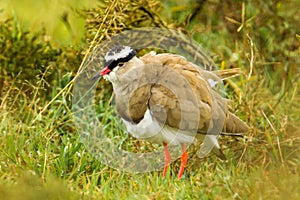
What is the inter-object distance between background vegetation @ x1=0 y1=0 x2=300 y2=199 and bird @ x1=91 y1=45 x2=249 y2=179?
261mm

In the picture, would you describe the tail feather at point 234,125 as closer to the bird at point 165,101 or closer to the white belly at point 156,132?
the bird at point 165,101

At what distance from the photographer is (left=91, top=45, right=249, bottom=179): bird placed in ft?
17.2

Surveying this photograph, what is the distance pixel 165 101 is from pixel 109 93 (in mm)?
1449

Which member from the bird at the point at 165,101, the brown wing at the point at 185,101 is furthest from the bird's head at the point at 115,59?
the brown wing at the point at 185,101

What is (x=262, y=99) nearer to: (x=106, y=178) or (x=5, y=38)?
(x=106, y=178)

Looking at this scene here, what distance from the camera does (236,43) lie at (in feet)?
23.2

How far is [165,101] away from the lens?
5238 mm

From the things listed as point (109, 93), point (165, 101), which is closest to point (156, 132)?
point (165, 101)

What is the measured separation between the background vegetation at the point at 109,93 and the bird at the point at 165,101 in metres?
0.26

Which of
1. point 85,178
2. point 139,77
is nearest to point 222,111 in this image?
point 139,77

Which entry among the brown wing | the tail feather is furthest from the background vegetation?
the brown wing

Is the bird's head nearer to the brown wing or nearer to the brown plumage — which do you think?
the brown plumage

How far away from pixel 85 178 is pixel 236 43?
2350mm

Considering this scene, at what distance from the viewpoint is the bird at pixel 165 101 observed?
17.2 ft
